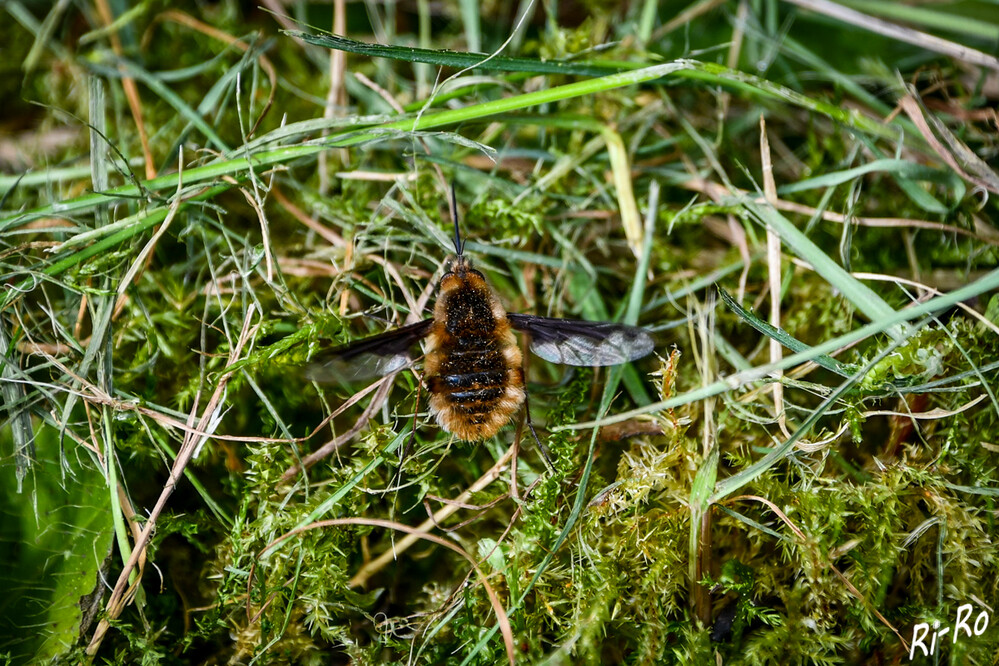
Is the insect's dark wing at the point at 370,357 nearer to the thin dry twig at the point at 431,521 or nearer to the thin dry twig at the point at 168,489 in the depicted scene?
the thin dry twig at the point at 168,489

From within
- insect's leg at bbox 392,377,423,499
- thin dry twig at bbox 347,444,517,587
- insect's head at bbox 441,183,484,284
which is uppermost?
insect's head at bbox 441,183,484,284

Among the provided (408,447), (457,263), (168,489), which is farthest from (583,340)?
(168,489)

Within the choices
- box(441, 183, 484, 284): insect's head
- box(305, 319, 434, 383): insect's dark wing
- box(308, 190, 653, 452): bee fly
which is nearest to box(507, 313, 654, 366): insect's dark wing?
box(308, 190, 653, 452): bee fly

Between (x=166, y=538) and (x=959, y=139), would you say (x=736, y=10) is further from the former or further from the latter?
(x=166, y=538)

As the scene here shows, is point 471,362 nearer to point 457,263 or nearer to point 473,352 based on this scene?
point 473,352

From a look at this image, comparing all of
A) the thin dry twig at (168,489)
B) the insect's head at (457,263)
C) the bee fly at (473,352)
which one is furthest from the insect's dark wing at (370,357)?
the thin dry twig at (168,489)

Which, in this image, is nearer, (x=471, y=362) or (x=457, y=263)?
(x=471, y=362)

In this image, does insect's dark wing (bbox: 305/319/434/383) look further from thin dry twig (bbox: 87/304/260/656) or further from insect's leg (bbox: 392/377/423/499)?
thin dry twig (bbox: 87/304/260/656)

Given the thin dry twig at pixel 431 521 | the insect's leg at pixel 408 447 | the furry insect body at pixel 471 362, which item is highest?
the furry insect body at pixel 471 362
